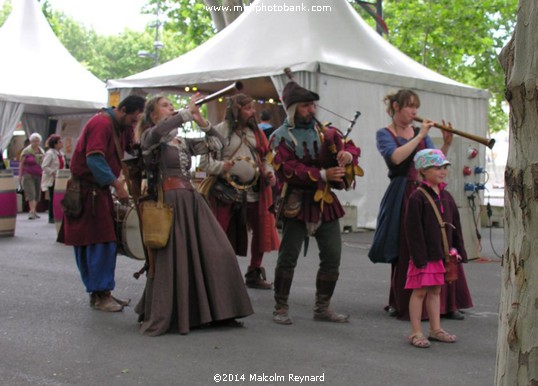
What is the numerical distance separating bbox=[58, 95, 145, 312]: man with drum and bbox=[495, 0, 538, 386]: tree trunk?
4912 mm

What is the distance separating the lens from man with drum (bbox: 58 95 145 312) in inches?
277

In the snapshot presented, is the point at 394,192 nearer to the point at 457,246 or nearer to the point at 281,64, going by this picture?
the point at 457,246

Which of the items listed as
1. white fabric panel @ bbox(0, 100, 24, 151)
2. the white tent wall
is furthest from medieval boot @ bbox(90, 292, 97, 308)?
white fabric panel @ bbox(0, 100, 24, 151)

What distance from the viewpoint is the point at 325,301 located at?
674 cm

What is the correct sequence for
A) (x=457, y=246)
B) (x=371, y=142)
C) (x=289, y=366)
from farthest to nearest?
(x=371, y=142), (x=457, y=246), (x=289, y=366)

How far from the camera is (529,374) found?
2375 mm

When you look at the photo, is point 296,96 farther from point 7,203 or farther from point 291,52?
point 7,203

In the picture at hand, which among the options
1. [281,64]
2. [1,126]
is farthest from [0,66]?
[281,64]

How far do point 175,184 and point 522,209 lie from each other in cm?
429

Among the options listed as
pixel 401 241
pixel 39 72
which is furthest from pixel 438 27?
pixel 401 241

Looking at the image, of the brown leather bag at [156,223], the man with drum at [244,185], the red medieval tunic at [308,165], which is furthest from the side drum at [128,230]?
the red medieval tunic at [308,165]

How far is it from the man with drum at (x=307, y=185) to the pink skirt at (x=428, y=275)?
836 millimetres

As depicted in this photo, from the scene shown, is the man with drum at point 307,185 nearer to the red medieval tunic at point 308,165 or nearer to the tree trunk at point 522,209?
the red medieval tunic at point 308,165

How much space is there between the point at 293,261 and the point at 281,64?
715 cm
